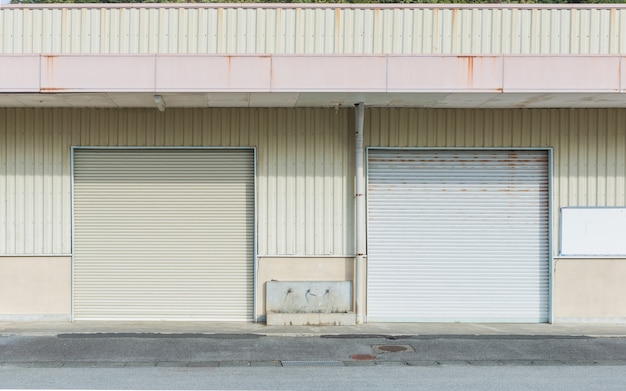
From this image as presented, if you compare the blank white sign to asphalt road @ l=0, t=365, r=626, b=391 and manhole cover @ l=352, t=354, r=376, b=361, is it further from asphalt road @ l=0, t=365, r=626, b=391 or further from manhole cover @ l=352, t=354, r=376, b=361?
manhole cover @ l=352, t=354, r=376, b=361

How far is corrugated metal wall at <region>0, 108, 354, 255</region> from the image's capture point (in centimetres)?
1243

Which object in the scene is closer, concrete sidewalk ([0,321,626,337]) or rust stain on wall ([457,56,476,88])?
rust stain on wall ([457,56,476,88])

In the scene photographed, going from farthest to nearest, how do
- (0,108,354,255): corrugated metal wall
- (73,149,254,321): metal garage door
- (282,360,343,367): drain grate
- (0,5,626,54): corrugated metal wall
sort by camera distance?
(73,149,254,321): metal garage door
(0,108,354,255): corrugated metal wall
(0,5,626,54): corrugated metal wall
(282,360,343,367): drain grate

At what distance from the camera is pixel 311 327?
1189 centimetres

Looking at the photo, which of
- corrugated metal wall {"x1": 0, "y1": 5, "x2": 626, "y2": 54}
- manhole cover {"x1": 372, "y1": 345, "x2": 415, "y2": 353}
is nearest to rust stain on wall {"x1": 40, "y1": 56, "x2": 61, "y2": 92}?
corrugated metal wall {"x1": 0, "y1": 5, "x2": 626, "y2": 54}

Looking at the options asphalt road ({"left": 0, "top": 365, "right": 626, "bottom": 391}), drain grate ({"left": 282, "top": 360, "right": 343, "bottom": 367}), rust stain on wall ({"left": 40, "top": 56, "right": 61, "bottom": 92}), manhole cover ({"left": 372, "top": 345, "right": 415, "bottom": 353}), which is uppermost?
rust stain on wall ({"left": 40, "top": 56, "right": 61, "bottom": 92})

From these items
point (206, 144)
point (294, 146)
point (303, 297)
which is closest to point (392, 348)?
point (303, 297)

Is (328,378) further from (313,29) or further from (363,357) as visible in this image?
(313,29)

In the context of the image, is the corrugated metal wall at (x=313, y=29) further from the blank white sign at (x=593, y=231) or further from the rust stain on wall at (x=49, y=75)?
the blank white sign at (x=593, y=231)

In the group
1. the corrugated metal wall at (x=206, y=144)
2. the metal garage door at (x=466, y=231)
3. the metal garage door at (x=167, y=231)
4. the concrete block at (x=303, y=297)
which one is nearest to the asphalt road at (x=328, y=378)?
the concrete block at (x=303, y=297)

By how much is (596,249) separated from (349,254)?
470 cm

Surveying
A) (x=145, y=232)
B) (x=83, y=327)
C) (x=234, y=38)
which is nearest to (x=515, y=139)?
(x=234, y=38)

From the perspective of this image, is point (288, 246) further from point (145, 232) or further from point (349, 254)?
point (145, 232)

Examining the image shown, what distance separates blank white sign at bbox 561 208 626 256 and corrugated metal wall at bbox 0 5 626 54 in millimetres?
3001
